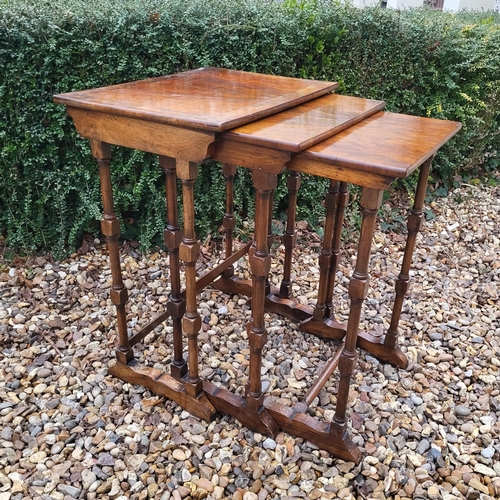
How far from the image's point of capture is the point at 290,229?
2.76 metres

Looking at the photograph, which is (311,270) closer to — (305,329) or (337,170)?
(305,329)

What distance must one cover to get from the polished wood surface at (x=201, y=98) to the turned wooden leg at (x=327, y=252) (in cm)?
48

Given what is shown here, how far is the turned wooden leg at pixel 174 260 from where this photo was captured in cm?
217

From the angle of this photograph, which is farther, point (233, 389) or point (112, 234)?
point (233, 389)

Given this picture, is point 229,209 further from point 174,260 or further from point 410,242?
point 410,242

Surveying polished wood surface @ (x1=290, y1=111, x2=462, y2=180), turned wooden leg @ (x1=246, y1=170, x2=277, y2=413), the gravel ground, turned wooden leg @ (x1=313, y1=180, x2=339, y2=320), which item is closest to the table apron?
turned wooden leg @ (x1=246, y1=170, x2=277, y2=413)

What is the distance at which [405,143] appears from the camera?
69.8 inches

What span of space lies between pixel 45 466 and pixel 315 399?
45.4 inches

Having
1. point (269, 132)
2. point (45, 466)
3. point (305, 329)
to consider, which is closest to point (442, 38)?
point (305, 329)

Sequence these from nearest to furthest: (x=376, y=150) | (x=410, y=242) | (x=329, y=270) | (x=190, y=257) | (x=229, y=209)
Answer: (x=376, y=150)
(x=190, y=257)
(x=410, y=242)
(x=329, y=270)
(x=229, y=209)

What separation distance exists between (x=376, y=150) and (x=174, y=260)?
1.00 m

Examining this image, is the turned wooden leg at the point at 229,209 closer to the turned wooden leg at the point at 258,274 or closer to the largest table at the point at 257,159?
the largest table at the point at 257,159

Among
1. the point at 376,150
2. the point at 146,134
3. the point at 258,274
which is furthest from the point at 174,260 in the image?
the point at 376,150

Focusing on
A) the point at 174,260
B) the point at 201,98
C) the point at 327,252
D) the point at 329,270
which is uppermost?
the point at 201,98
